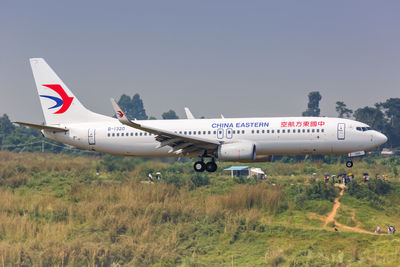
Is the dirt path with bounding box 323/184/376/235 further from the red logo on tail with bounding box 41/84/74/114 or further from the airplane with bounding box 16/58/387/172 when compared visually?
the red logo on tail with bounding box 41/84/74/114

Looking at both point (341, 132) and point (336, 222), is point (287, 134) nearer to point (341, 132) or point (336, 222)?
point (341, 132)

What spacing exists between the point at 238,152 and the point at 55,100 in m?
20.9

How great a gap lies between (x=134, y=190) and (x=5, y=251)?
2034 centimetres

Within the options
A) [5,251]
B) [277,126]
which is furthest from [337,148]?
[5,251]

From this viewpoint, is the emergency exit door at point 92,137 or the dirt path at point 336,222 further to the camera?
the dirt path at point 336,222

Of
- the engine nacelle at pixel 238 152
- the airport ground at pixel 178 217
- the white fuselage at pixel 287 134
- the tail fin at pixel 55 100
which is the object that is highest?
the tail fin at pixel 55 100

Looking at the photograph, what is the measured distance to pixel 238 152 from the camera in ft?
154

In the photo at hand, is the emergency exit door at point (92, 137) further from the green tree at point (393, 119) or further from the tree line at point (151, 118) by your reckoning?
the green tree at point (393, 119)

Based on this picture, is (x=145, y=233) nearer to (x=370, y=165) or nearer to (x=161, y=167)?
(x=161, y=167)

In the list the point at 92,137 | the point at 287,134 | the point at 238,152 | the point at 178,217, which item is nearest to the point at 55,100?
the point at 92,137

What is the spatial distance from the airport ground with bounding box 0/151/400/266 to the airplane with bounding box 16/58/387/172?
19020mm

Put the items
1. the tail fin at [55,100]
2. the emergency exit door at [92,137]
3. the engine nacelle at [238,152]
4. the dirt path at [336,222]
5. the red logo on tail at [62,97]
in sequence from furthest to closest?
the dirt path at [336,222]
the red logo on tail at [62,97]
the tail fin at [55,100]
the emergency exit door at [92,137]
the engine nacelle at [238,152]

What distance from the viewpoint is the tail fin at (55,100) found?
54938 millimetres

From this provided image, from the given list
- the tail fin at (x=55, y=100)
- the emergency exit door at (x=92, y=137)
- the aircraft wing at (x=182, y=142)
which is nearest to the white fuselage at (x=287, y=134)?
the aircraft wing at (x=182, y=142)
